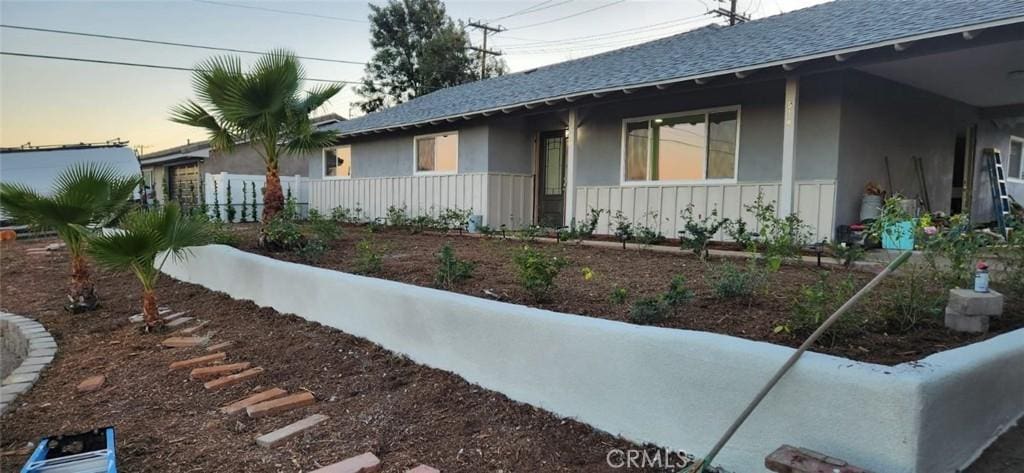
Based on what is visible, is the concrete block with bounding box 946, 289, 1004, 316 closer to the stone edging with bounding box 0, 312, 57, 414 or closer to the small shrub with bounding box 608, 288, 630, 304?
the small shrub with bounding box 608, 288, 630, 304

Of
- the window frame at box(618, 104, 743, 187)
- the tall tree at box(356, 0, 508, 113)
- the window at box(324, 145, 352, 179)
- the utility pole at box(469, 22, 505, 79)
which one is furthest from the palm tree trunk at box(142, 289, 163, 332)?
the tall tree at box(356, 0, 508, 113)

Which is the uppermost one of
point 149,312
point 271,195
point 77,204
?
point 271,195

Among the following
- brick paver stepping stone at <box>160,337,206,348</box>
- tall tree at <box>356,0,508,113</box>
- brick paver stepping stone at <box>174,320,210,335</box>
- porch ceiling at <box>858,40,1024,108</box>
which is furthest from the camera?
tall tree at <box>356,0,508,113</box>

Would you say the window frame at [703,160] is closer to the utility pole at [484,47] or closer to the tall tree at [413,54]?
the utility pole at [484,47]

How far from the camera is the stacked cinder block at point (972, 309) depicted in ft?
9.37

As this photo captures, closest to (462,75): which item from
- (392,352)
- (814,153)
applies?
(814,153)

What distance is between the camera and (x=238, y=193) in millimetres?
15883

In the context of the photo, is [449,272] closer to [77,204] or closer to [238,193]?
[77,204]

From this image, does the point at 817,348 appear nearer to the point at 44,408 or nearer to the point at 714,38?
the point at 44,408

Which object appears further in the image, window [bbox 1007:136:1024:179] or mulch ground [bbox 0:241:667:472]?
window [bbox 1007:136:1024:179]

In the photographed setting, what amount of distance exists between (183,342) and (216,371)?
3.49ft

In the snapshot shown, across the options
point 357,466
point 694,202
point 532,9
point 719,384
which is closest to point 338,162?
point 694,202

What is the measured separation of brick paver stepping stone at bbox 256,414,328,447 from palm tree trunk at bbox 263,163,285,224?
188 inches

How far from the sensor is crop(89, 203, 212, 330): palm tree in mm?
4578
